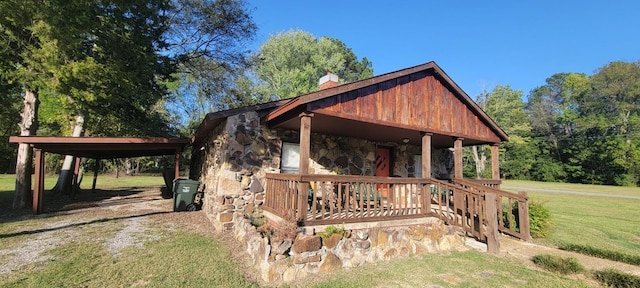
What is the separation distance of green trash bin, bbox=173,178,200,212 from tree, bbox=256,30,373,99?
17745mm

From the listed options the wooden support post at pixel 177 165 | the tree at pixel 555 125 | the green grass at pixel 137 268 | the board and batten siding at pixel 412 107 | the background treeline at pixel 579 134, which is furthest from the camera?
the tree at pixel 555 125

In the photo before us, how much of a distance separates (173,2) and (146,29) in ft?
13.0

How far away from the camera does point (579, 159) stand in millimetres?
34000

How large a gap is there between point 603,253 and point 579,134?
133 ft

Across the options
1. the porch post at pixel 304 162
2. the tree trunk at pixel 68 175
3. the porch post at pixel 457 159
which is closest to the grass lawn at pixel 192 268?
the porch post at pixel 304 162

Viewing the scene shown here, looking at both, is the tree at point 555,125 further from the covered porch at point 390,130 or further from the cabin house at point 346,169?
the covered porch at point 390,130

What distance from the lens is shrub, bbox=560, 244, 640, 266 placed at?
17.2ft

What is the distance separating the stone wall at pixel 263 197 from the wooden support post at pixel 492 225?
66cm

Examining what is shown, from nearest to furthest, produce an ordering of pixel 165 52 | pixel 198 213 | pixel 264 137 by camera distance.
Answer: pixel 264 137, pixel 198 213, pixel 165 52

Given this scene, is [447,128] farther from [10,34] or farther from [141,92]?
[10,34]

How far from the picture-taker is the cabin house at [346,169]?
5.32 meters

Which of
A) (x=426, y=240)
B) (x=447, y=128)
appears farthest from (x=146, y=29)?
(x=426, y=240)

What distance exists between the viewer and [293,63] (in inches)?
1087

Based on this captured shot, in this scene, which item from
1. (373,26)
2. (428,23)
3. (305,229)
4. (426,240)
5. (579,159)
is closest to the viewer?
(305,229)
